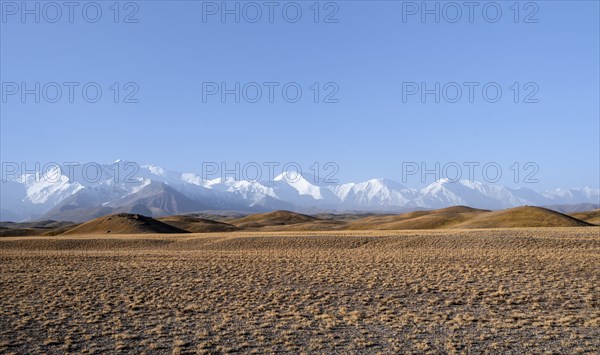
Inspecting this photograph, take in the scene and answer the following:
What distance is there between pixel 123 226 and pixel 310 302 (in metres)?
64.9

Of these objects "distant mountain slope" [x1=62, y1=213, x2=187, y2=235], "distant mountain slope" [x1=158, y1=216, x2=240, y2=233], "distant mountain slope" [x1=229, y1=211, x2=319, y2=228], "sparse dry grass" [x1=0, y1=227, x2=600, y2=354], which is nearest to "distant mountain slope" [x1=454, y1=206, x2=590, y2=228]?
"sparse dry grass" [x1=0, y1=227, x2=600, y2=354]

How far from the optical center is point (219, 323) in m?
16.9

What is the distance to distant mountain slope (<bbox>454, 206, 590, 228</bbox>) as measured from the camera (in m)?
73.4

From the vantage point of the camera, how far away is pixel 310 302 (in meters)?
20.3

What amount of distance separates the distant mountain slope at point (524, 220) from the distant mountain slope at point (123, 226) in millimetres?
49655

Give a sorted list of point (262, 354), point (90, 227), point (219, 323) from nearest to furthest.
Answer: point (262, 354), point (219, 323), point (90, 227)

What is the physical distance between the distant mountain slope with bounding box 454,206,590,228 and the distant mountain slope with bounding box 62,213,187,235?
1955 inches

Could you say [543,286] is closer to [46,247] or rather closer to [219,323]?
[219,323]

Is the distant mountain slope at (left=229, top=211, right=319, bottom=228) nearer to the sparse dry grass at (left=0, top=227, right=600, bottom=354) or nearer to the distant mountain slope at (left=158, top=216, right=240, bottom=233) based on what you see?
the distant mountain slope at (left=158, top=216, right=240, bottom=233)

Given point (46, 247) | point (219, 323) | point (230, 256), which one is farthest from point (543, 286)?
point (46, 247)

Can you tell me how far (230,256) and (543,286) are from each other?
23448 millimetres

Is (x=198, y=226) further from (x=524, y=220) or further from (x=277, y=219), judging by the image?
(x=524, y=220)

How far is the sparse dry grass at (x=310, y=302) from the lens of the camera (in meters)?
14.4

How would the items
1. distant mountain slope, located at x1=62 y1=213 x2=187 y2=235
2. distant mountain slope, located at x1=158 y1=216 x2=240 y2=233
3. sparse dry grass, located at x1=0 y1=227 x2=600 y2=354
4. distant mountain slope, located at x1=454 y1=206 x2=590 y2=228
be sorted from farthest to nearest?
distant mountain slope, located at x1=158 y1=216 x2=240 y2=233 < distant mountain slope, located at x1=62 y1=213 x2=187 y2=235 < distant mountain slope, located at x1=454 y1=206 x2=590 y2=228 < sparse dry grass, located at x1=0 y1=227 x2=600 y2=354
